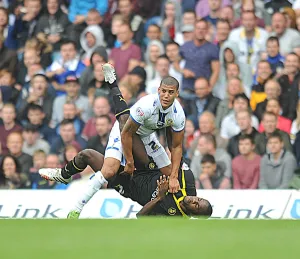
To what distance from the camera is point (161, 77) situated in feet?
53.6

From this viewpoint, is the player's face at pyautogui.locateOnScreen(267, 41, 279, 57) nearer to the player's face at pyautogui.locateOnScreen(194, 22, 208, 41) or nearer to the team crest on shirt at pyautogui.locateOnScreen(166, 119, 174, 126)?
the player's face at pyautogui.locateOnScreen(194, 22, 208, 41)

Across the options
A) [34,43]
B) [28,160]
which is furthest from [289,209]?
[34,43]

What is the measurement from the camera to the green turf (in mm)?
7844

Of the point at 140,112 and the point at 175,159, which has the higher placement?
the point at 140,112

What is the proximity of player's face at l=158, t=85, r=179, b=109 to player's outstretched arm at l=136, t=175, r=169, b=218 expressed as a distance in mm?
905

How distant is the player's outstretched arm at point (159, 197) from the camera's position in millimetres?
12180

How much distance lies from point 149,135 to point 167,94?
991 mm

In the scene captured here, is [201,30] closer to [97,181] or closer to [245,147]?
[245,147]

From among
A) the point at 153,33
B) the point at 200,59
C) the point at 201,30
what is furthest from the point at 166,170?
the point at 153,33

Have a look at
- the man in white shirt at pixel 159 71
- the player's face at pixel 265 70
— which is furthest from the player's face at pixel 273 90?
the man in white shirt at pixel 159 71

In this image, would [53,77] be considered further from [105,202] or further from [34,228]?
[34,228]

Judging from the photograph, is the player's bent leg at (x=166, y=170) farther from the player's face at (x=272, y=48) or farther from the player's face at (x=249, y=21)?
the player's face at (x=249, y=21)

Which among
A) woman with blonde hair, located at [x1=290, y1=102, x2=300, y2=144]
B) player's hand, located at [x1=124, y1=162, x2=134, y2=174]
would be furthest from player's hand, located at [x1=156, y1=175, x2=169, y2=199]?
woman with blonde hair, located at [x1=290, y1=102, x2=300, y2=144]

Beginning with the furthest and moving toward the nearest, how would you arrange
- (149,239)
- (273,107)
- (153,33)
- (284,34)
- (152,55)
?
(153,33) < (152,55) < (284,34) < (273,107) < (149,239)
